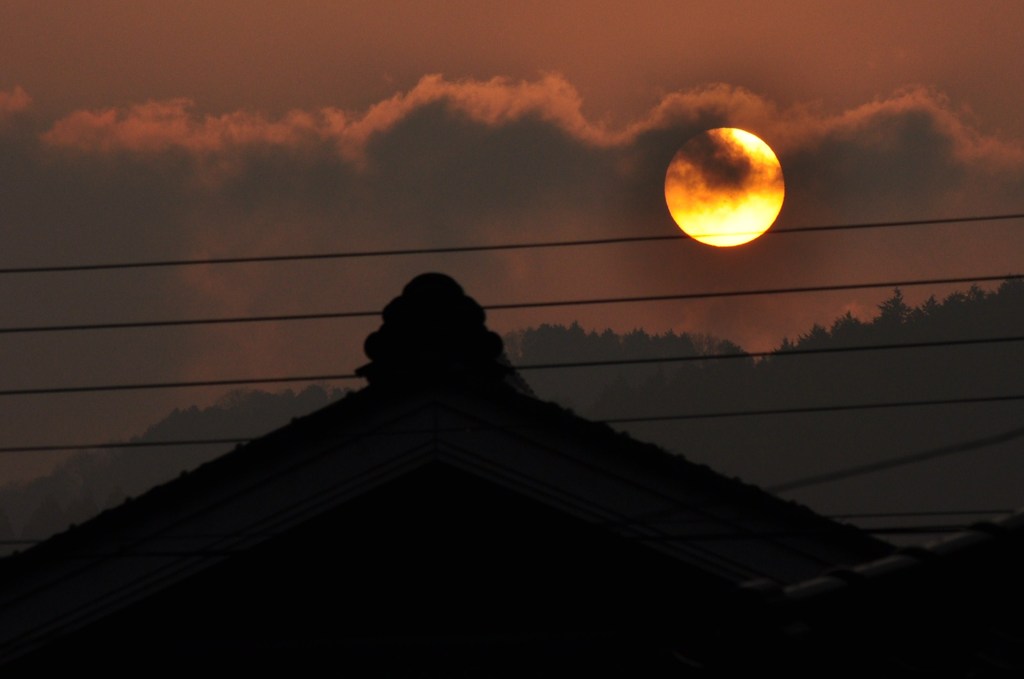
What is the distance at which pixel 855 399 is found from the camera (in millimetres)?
109688

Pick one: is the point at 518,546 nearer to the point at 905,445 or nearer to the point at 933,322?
the point at 905,445

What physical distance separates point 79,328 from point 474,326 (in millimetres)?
2566

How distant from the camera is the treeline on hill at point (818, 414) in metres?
90.1

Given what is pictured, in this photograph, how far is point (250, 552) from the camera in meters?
8.72

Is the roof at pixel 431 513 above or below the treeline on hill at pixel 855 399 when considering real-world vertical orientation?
below

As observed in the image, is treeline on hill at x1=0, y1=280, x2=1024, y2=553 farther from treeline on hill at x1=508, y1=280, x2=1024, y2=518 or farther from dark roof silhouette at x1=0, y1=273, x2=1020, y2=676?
dark roof silhouette at x1=0, y1=273, x2=1020, y2=676

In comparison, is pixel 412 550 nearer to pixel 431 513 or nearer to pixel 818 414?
pixel 431 513

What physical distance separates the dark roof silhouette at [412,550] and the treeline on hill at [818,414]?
68.6 meters

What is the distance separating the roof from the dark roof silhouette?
11mm

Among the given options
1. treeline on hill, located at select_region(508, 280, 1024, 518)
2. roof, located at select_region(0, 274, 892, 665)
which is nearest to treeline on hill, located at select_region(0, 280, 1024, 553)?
treeline on hill, located at select_region(508, 280, 1024, 518)

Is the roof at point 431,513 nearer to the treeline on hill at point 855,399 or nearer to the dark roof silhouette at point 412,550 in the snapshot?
the dark roof silhouette at point 412,550

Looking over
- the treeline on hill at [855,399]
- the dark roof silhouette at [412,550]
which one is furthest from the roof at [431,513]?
the treeline on hill at [855,399]

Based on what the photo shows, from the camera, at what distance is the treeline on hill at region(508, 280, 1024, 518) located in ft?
292

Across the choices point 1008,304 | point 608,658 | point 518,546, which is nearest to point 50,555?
point 518,546
